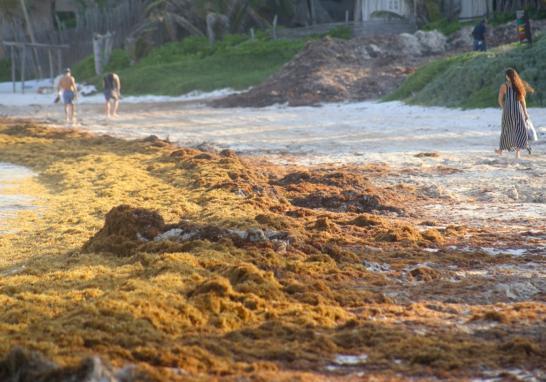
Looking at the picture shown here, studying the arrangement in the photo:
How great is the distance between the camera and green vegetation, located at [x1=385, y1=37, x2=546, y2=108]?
2356 cm

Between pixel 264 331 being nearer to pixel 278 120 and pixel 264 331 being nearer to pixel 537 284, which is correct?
pixel 537 284

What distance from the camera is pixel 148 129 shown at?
2498 cm

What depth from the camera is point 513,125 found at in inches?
634

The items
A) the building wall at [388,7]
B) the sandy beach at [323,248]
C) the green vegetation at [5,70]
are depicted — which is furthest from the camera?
the green vegetation at [5,70]

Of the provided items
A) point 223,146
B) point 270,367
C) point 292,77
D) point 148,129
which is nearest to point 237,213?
point 270,367

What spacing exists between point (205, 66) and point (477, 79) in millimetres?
16930

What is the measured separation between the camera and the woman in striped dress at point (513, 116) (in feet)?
52.6

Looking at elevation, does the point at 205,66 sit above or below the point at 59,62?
below

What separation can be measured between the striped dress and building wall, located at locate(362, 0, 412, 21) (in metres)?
24.8

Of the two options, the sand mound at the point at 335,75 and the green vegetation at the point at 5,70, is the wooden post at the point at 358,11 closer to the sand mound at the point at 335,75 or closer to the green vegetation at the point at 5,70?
the sand mound at the point at 335,75

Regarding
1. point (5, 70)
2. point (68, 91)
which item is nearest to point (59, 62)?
point (5, 70)

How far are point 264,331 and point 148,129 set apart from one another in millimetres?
18423

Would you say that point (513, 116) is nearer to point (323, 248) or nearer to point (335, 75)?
point (323, 248)

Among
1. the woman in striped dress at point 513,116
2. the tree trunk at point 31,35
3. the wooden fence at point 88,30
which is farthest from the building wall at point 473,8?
the woman in striped dress at point 513,116
